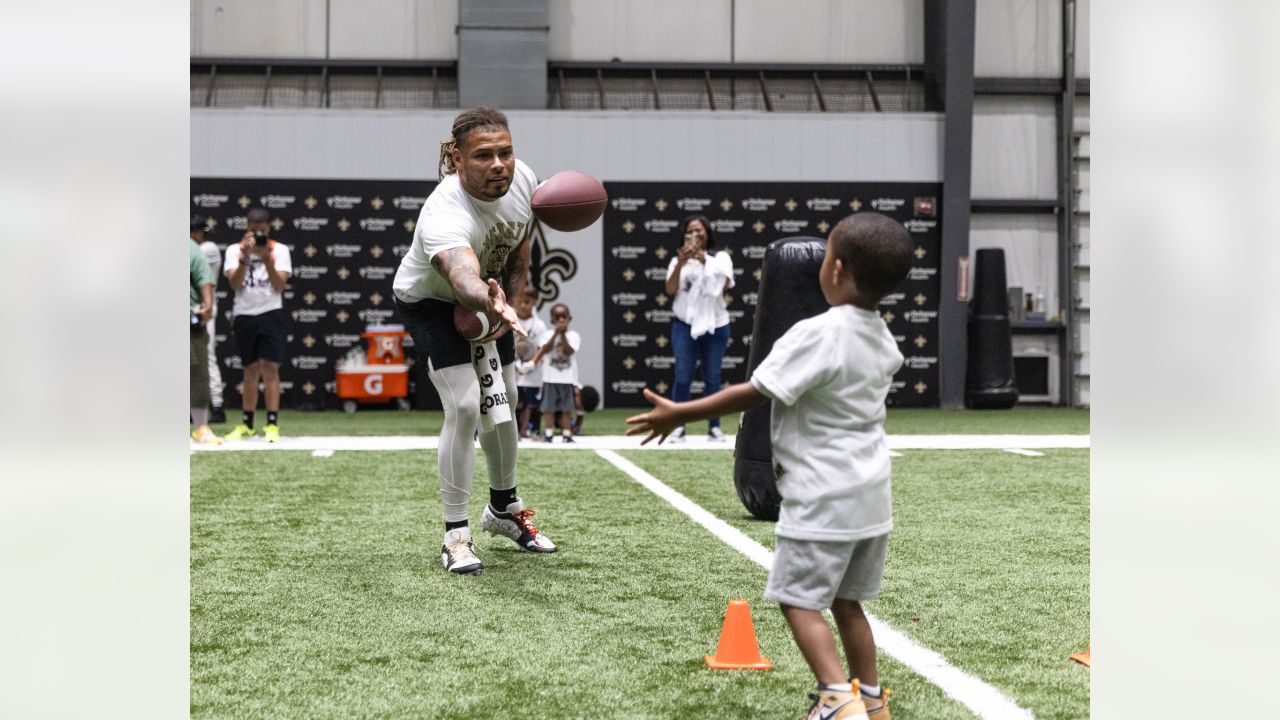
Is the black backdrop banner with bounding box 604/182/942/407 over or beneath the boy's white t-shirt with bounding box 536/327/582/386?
over

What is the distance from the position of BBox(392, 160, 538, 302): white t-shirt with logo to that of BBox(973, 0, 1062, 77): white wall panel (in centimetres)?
1443

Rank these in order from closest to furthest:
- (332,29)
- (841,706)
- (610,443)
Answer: (841,706), (610,443), (332,29)

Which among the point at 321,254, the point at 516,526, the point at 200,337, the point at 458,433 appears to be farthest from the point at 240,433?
the point at 458,433

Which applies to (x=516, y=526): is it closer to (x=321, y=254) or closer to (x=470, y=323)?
(x=470, y=323)

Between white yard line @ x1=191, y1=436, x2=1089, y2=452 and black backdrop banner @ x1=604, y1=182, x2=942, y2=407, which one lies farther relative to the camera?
black backdrop banner @ x1=604, y1=182, x2=942, y2=407

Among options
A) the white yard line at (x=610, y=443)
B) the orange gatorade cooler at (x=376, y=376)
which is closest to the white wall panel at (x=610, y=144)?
the orange gatorade cooler at (x=376, y=376)

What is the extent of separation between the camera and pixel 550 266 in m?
16.2

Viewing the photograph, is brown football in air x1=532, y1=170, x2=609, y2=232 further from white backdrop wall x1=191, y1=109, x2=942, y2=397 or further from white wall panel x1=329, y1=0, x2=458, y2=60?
white wall panel x1=329, y1=0, x2=458, y2=60

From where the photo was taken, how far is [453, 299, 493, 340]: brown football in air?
14.8 ft

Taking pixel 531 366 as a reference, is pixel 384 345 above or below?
above

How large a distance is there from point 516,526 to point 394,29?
1355 cm

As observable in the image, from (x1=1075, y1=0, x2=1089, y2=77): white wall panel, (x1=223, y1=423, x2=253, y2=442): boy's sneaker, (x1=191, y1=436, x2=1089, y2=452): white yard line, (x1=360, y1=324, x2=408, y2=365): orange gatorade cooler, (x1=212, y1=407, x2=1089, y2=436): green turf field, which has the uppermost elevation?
(x1=1075, y1=0, x2=1089, y2=77): white wall panel

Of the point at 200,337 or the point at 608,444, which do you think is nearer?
the point at 200,337

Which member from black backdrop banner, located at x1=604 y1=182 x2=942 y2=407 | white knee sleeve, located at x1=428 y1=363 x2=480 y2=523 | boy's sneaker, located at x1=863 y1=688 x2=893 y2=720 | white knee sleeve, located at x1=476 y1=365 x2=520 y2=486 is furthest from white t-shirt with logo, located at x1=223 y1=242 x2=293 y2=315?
boy's sneaker, located at x1=863 y1=688 x2=893 y2=720
